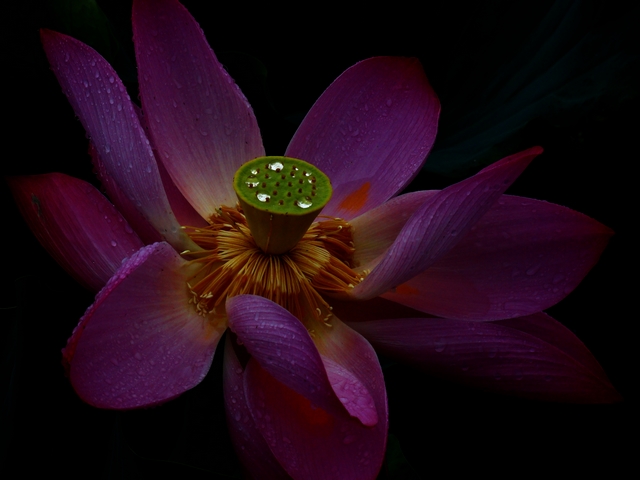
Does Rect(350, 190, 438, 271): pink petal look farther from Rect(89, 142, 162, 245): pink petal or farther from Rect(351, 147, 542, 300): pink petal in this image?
Rect(89, 142, 162, 245): pink petal

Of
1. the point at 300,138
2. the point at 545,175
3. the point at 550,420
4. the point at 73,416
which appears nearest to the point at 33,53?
the point at 300,138

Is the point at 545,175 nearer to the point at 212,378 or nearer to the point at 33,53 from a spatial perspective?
the point at 212,378

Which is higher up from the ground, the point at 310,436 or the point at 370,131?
the point at 370,131

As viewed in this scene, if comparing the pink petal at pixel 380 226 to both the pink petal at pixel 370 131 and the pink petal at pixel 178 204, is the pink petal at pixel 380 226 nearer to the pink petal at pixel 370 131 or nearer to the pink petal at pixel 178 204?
the pink petal at pixel 370 131

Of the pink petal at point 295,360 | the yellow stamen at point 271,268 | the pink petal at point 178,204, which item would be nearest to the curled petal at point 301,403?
the pink petal at point 295,360

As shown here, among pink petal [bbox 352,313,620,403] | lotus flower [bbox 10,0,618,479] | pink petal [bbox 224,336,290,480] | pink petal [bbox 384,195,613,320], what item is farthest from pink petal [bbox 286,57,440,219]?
pink petal [bbox 224,336,290,480]

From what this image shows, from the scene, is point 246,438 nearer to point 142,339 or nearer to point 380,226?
point 142,339

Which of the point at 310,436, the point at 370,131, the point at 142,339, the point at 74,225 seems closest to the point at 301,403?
the point at 310,436

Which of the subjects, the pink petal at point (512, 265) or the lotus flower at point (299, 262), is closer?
the lotus flower at point (299, 262)
